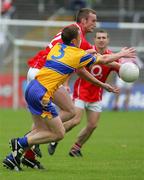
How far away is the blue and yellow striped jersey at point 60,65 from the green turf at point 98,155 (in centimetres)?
129

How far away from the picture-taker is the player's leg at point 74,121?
13.5 meters

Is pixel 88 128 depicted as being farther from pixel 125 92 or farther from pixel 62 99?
pixel 125 92

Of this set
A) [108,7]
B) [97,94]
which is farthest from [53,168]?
[108,7]

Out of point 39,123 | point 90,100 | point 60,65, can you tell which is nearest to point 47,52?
point 60,65

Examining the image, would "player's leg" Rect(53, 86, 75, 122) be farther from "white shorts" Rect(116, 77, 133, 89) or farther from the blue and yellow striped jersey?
"white shorts" Rect(116, 77, 133, 89)

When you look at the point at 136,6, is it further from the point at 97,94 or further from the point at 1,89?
the point at 97,94

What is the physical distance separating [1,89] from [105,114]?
4.08 meters

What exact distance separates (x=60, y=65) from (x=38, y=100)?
62 centimetres

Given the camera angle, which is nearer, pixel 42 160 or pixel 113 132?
pixel 42 160

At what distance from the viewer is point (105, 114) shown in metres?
25.4

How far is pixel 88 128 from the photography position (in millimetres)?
14031

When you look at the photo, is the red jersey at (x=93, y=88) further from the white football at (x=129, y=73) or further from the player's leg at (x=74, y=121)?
the white football at (x=129, y=73)

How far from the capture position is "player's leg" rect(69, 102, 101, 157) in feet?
45.5

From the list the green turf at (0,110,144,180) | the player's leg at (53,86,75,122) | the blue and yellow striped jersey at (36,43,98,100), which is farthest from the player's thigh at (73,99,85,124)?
the blue and yellow striped jersey at (36,43,98,100)
